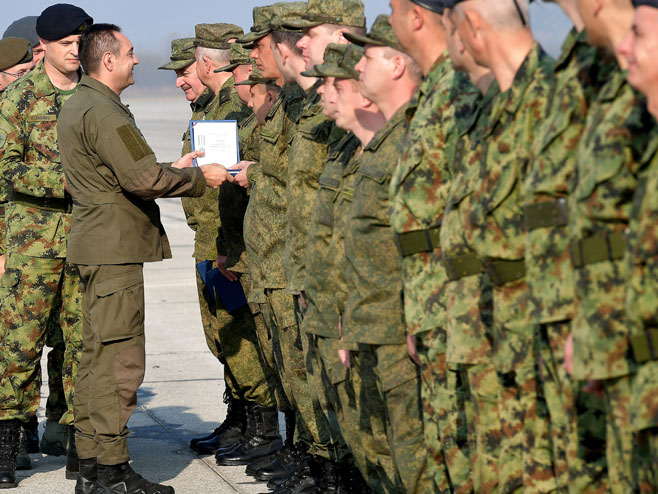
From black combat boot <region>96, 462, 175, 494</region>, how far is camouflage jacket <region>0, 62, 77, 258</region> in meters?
1.47

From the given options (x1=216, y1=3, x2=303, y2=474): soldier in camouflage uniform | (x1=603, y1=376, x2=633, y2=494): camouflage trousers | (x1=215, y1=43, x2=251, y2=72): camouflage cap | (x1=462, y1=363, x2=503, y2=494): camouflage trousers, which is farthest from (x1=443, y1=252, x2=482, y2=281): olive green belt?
(x1=215, y1=43, x2=251, y2=72): camouflage cap

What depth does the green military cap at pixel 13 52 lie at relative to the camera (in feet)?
30.0

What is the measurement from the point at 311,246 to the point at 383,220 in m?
0.85

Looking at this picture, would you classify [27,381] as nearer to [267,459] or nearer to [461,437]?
[267,459]

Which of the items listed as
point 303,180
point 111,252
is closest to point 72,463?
point 111,252

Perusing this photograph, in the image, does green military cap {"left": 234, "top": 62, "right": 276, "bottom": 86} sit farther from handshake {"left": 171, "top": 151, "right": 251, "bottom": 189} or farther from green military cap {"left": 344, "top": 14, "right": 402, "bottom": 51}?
green military cap {"left": 344, "top": 14, "right": 402, "bottom": 51}

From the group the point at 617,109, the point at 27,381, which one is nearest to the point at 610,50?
the point at 617,109

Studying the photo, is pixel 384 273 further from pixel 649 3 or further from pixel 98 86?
pixel 98 86

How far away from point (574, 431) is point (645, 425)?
1.69 feet

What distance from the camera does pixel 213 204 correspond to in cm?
834

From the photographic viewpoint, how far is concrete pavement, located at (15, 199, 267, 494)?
23.4 feet

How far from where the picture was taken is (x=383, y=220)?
4812 mm

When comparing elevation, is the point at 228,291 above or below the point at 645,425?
below

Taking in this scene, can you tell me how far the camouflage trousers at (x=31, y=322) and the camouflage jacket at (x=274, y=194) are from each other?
1284 mm
